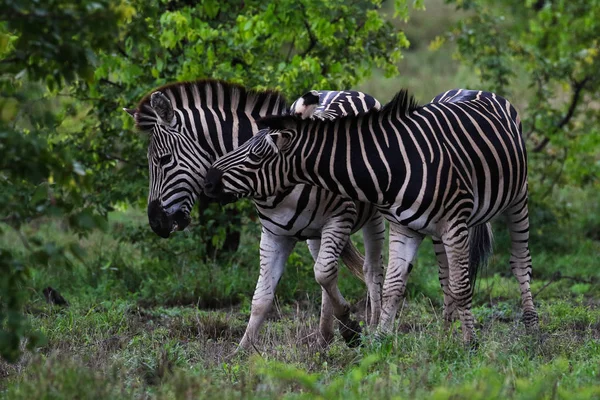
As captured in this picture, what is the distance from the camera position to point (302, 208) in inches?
265

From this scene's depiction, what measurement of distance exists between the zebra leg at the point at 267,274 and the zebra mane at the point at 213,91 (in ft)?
3.56

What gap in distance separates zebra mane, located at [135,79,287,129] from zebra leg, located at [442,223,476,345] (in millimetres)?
1755

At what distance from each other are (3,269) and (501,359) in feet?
9.89

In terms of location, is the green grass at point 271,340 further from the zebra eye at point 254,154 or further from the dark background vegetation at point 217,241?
the zebra eye at point 254,154

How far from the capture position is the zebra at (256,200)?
6.73 metres

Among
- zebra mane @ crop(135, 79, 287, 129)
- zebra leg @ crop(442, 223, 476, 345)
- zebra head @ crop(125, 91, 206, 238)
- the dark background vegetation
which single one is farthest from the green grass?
zebra mane @ crop(135, 79, 287, 129)

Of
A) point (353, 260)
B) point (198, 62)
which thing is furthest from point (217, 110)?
point (198, 62)

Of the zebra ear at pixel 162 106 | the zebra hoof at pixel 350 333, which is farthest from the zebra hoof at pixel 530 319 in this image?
the zebra ear at pixel 162 106

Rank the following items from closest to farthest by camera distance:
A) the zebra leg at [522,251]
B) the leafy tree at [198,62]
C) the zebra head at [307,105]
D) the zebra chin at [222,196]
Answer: the zebra chin at [222,196] < the zebra head at [307,105] < the zebra leg at [522,251] < the leafy tree at [198,62]

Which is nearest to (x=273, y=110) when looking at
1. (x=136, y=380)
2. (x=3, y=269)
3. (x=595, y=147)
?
(x=136, y=380)

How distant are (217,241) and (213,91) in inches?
108

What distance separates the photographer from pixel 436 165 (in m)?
6.32

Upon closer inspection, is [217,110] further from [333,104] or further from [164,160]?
[333,104]

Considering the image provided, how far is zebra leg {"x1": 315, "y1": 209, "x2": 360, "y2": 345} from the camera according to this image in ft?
21.7
